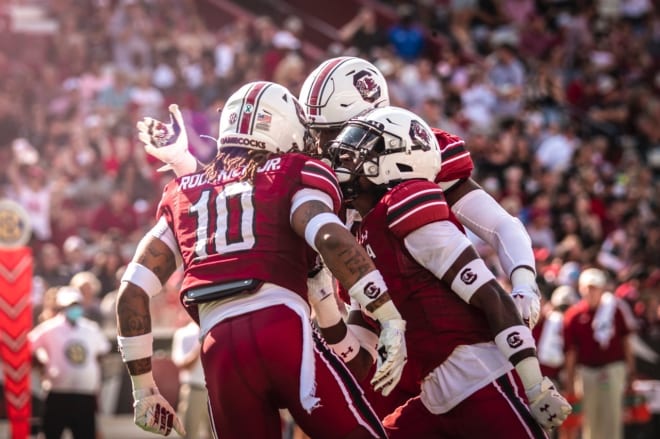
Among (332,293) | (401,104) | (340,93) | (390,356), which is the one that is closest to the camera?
(390,356)

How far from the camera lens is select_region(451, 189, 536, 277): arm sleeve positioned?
6.08 metres

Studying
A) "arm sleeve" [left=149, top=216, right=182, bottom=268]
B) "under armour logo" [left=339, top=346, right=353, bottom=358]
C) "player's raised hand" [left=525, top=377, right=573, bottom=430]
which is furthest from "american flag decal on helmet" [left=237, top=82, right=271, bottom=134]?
"player's raised hand" [left=525, top=377, right=573, bottom=430]

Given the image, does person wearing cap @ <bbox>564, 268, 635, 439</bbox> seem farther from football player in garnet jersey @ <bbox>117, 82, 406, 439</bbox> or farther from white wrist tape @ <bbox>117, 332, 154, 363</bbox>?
white wrist tape @ <bbox>117, 332, 154, 363</bbox>

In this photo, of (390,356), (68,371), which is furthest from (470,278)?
(68,371)

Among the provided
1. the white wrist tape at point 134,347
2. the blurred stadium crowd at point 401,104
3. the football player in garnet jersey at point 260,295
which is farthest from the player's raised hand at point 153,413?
the blurred stadium crowd at point 401,104

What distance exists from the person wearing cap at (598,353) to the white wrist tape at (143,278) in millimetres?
8333

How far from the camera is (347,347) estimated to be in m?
5.84

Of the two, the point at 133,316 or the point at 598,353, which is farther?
the point at 598,353

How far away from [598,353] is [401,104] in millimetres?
5107

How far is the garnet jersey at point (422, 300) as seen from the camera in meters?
5.54

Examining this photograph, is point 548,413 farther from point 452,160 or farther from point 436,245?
point 452,160

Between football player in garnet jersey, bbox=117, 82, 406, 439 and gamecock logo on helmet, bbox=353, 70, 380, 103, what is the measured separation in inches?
37.7

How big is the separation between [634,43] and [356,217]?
1581cm

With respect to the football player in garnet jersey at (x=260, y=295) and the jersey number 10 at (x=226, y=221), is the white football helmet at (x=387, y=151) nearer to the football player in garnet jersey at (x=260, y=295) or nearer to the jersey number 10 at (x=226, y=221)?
the football player in garnet jersey at (x=260, y=295)
